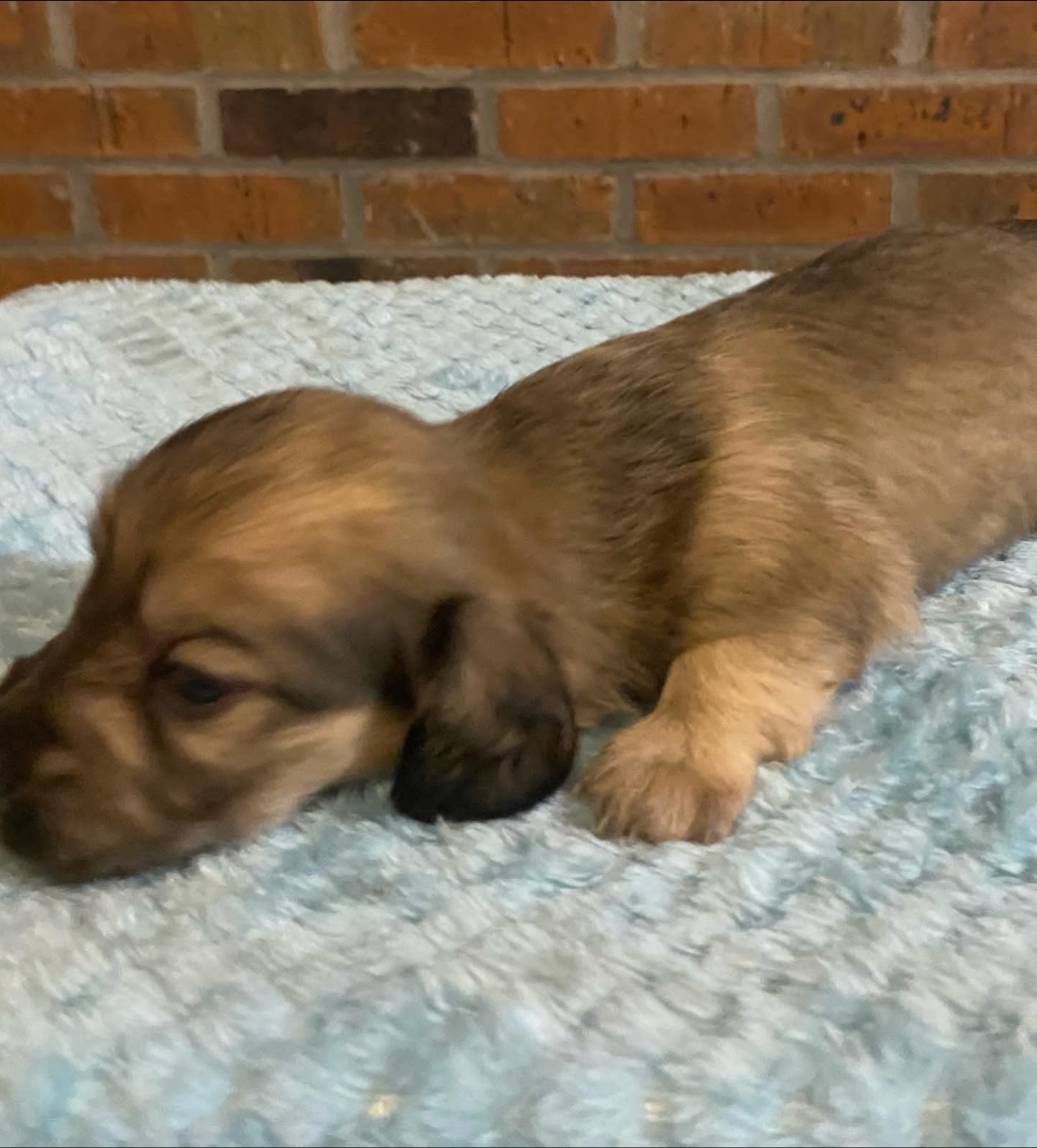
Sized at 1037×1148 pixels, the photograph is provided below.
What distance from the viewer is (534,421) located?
187 cm

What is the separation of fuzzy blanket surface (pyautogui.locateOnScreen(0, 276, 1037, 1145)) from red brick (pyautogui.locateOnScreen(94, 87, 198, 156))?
8.51 feet

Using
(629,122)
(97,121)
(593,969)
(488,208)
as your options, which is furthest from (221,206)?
(593,969)

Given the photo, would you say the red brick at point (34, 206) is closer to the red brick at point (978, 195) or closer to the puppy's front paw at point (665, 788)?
the red brick at point (978, 195)

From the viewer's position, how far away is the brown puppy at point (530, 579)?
1435 mm

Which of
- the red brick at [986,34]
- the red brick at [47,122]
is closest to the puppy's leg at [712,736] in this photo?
the red brick at [986,34]

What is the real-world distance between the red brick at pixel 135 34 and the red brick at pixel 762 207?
4.58 feet

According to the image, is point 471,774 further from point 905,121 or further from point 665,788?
point 905,121

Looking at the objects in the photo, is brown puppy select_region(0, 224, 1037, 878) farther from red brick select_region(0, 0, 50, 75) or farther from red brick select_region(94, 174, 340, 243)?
red brick select_region(0, 0, 50, 75)

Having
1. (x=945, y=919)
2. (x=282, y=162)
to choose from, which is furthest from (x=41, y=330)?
(x=945, y=919)

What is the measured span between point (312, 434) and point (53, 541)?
92 centimetres

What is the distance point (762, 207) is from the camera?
4051mm

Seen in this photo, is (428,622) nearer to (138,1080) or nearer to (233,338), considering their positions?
(138,1080)

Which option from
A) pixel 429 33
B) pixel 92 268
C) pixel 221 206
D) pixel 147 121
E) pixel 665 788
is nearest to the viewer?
pixel 665 788

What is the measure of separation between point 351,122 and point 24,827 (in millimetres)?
3041
